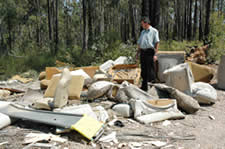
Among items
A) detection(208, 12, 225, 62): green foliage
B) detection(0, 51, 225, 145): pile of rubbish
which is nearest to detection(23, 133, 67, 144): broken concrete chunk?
detection(0, 51, 225, 145): pile of rubbish

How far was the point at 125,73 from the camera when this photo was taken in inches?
272

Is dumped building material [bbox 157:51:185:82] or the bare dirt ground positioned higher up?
dumped building material [bbox 157:51:185:82]

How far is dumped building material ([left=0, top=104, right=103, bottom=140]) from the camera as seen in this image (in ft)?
10.0

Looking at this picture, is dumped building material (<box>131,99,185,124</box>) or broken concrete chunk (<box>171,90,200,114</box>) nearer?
dumped building material (<box>131,99,185,124</box>)

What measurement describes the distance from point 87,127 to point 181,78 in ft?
9.83

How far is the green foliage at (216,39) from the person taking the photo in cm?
1074

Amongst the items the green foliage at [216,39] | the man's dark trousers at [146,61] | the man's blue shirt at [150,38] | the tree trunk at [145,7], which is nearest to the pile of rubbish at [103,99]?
the man's dark trousers at [146,61]

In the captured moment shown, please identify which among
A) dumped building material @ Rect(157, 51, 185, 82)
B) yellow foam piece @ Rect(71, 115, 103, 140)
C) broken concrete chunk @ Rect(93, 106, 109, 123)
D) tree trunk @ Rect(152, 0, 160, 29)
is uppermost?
tree trunk @ Rect(152, 0, 160, 29)

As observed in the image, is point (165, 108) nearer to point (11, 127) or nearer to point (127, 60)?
point (11, 127)

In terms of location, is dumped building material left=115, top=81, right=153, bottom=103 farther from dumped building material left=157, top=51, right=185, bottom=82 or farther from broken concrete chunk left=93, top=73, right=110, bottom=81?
dumped building material left=157, top=51, right=185, bottom=82

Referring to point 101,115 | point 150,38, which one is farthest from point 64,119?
point 150,38

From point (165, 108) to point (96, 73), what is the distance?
10.6 feet

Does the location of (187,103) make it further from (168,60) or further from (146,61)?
(168,60)

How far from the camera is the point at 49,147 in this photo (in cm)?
275
